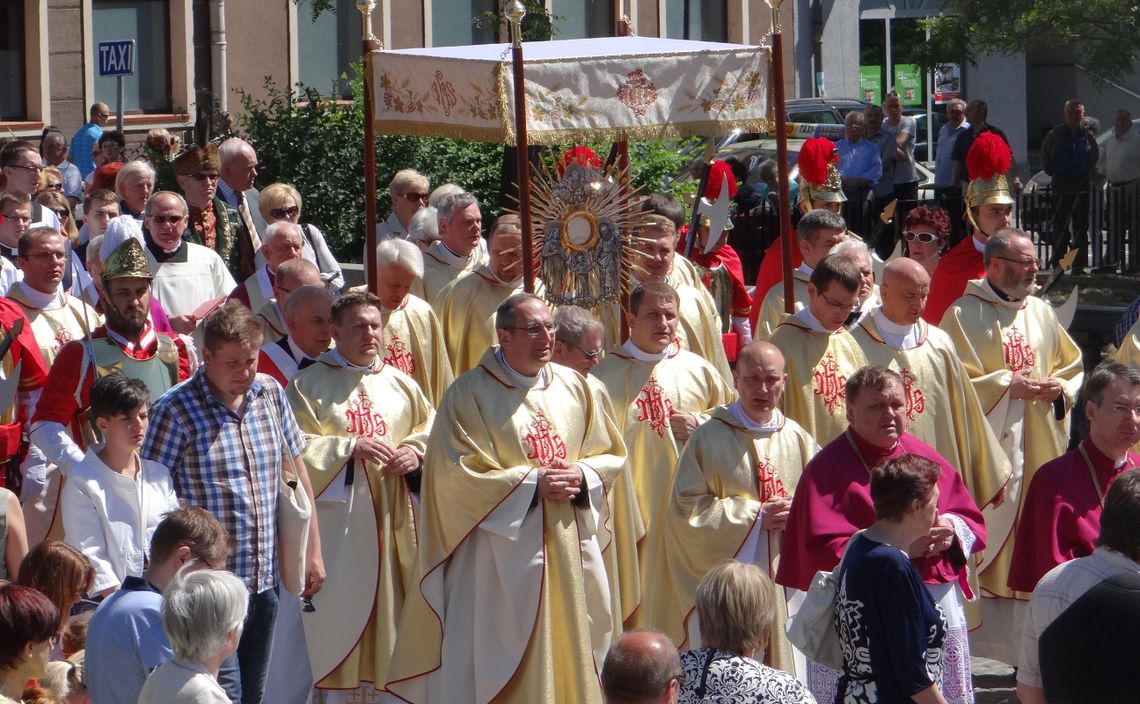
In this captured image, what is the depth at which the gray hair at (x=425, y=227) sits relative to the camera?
31.7 feet

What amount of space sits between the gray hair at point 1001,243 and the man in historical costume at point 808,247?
0.77 m

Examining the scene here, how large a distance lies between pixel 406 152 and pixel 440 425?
7.80m

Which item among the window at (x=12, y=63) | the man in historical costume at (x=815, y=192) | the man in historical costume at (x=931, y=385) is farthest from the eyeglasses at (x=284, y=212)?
the window at (x=12, y=63)

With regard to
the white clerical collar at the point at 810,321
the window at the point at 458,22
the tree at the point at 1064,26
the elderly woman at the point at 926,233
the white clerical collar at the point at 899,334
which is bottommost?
the white clerical collar at the point at 899,334

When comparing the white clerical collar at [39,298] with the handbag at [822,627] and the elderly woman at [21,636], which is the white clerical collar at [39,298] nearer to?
the elderly woman at [21,636]

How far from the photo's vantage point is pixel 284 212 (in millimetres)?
9148

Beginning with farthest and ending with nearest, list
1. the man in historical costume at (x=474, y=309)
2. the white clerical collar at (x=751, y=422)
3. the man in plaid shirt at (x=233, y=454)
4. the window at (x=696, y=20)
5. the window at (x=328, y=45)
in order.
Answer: the window at (x=696, y=20)
the window at (x=328, y=45)
the man in historical costume at (x=474, y=309)
the white clerical collar at (x=751, y=422)
the man in plaid shirt at (x=233, y=454)

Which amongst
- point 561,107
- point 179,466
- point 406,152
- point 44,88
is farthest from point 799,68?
point 179,466

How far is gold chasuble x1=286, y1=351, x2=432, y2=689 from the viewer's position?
7195 millimetres

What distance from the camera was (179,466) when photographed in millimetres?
6059

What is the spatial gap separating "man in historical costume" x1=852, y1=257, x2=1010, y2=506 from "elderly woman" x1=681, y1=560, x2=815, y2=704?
3.10m

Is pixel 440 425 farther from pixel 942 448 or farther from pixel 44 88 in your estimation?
pixel 44 88

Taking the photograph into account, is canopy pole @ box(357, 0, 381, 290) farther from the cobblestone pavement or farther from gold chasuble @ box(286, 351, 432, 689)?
the cobblestone pavement

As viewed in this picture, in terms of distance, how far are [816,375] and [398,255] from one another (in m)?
1.90
